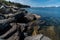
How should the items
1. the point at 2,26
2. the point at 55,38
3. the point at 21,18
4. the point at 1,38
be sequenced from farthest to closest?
the point at 21,18
the point at 55,38
the point at 2,26
the point at 1,38

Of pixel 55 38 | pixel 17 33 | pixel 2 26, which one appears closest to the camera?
pixel 17 33

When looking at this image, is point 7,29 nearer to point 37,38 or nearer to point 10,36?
point 10,36

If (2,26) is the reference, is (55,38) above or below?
below

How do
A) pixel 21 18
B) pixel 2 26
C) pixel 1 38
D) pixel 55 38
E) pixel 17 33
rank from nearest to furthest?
pixel 1 38 < pixel 17 33 < pixel 2 26 < pixel 55 38 < pixel 21 18

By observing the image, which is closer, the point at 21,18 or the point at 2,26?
the point at 2,26

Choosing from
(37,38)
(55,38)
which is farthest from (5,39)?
(55,38)

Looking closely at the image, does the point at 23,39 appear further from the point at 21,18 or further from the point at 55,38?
the point at 21,18

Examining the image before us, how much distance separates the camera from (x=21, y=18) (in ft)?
127

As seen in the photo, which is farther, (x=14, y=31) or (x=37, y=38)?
(x=14, y=31)

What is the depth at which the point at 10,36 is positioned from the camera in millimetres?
22156

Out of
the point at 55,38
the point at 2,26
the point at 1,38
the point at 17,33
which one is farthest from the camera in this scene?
the point at 55,38

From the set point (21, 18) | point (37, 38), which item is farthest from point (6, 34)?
point (21, 18)

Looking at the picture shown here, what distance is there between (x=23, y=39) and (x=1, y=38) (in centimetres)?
293

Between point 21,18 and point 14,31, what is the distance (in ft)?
50.4
